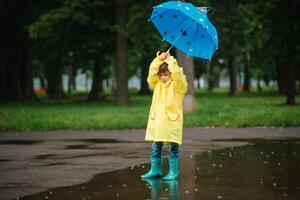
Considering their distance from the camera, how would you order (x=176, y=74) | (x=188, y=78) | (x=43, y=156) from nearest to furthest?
(x=176, y=74) → (x=43, y=156) → (x=188, y=78)

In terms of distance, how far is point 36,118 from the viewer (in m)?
22.0

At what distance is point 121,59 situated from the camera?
35.2 meters

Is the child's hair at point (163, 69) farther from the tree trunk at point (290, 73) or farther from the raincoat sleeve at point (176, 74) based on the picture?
the tree trunk at point (290, 73)

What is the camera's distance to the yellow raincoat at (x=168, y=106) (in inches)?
364

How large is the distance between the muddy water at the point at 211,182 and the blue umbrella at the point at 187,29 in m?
1.76

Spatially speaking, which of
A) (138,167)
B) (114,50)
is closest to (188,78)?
(138,167)

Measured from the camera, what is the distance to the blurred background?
21.6 meters

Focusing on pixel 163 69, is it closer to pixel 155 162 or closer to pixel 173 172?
pixel 155 162

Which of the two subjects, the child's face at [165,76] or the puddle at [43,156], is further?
the puddle at [43,156]

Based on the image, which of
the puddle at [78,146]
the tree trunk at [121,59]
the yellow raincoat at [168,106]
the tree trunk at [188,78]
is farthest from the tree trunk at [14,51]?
the yellow raincoat at [168,106]

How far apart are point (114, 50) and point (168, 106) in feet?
104

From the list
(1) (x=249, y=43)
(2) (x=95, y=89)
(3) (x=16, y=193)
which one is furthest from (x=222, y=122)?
(1) (x=249, y=43)

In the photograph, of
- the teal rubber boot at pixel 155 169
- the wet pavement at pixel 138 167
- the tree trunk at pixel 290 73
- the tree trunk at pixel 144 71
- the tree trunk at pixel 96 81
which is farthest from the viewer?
the tree trunk at pixel 144 71

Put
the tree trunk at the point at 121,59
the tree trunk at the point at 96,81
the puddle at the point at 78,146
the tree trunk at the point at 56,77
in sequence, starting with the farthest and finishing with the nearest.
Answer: the tree trunk at the point at 56,77 < the tree trunk at the point at 96,81 < the tree trunk at the point at 121,59 < the puddle at the point at 78,146
